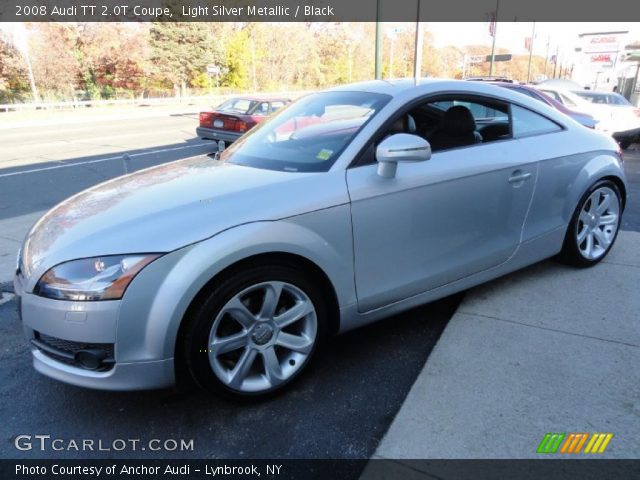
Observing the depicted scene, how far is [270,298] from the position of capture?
236cm

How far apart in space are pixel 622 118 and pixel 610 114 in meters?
Answer: 0.43

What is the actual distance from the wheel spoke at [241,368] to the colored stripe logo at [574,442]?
1.34 m

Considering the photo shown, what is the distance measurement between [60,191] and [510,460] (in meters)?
7.32

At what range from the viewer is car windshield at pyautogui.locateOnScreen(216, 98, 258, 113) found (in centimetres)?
1215

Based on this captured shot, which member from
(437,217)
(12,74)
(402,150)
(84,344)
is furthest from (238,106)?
(12,74)

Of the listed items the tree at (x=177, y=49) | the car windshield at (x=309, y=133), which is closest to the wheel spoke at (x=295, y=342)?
the car windshield at (x=309, y=133)

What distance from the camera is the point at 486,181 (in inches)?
120

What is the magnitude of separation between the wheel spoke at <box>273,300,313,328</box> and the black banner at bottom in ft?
2.06

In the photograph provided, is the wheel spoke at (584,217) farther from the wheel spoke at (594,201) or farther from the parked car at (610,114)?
the parked car at (610,114)

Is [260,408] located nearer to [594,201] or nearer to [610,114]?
[594,201]

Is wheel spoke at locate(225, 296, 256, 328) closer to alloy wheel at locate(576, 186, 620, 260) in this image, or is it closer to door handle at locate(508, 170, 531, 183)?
door handle at locate(508, 170, 531, 183)

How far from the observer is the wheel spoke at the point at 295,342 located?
96.9 inches

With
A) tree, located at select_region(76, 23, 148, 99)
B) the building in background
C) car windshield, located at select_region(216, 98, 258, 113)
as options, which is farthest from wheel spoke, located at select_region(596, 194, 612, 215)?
tree, located at select_region(76, 23, 148, 99)

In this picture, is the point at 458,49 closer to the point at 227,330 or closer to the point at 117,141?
the point at 117,141
